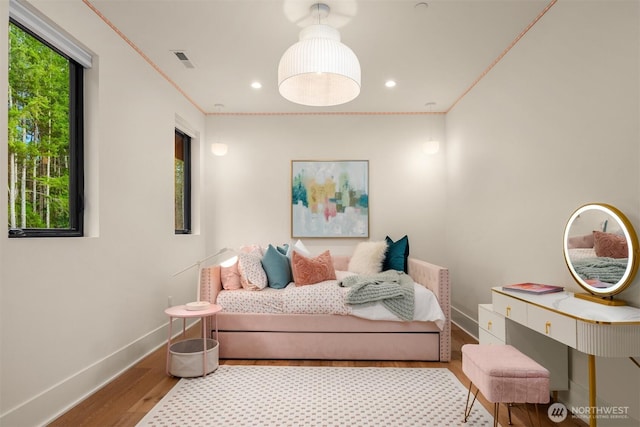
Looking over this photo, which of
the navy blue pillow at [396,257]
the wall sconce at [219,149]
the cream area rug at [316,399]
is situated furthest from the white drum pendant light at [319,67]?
the wall sconce at [219,149]

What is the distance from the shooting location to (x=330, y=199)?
516 cm

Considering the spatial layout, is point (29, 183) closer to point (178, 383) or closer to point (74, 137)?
point (74, 137)

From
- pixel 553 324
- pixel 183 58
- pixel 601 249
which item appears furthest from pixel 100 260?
pixel 601 249

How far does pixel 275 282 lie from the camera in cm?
382

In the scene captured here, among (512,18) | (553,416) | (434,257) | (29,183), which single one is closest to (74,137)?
(29,183)

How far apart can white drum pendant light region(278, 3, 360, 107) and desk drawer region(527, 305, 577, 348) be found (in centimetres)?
165

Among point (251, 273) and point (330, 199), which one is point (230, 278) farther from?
point (330, 199)

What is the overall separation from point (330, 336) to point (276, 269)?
84 cm

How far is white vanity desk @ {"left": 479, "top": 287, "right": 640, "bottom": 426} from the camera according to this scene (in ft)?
5.74

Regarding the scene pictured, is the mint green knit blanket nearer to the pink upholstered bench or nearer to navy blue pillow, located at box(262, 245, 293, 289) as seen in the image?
navy blue pillow, located at box(262, 245, 293, 289)

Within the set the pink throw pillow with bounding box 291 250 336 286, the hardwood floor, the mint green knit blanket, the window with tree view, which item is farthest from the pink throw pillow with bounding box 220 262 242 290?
the window with tree view

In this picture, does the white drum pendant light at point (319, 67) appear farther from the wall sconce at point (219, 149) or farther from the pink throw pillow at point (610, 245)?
the wall sconce at point (219, 149)

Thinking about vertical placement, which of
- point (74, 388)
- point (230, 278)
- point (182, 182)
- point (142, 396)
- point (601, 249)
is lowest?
point (142, 396)

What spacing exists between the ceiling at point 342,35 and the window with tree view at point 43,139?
22.9 inches
